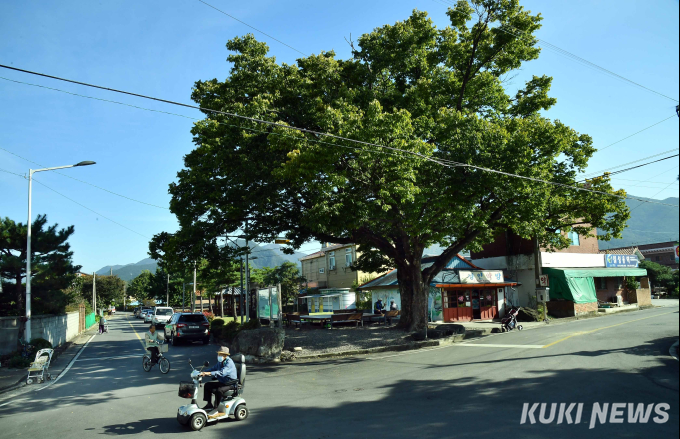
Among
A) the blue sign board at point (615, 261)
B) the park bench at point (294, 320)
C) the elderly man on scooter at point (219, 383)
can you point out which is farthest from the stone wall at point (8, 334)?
the blue sign board at point (615, 261)

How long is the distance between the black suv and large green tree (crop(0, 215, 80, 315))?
652 cm

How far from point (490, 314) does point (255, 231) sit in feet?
63.4

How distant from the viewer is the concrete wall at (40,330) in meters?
18.8

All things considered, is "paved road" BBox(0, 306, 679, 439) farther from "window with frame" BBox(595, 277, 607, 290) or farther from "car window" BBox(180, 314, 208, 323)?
"window with frame" BBox(595, 277, 607, 290)

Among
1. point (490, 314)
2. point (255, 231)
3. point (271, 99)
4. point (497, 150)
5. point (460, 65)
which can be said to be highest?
point (460, 65)

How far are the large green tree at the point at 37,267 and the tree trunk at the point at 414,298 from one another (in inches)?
696

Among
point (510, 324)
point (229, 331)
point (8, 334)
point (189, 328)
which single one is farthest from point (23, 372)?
point (510, 324)

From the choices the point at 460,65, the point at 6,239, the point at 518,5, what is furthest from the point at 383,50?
the point at 6,239

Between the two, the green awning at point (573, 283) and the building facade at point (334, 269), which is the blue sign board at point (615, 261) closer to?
the green awning at point (573, 283)

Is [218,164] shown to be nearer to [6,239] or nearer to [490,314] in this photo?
[6,239]

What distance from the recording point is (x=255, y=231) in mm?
22062

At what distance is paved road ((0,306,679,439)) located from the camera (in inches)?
298

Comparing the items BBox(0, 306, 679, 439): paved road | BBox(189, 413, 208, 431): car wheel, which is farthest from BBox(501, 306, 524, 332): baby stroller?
BBox(189, 413, 208, 431): car wheel

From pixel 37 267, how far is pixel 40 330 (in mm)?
3254
